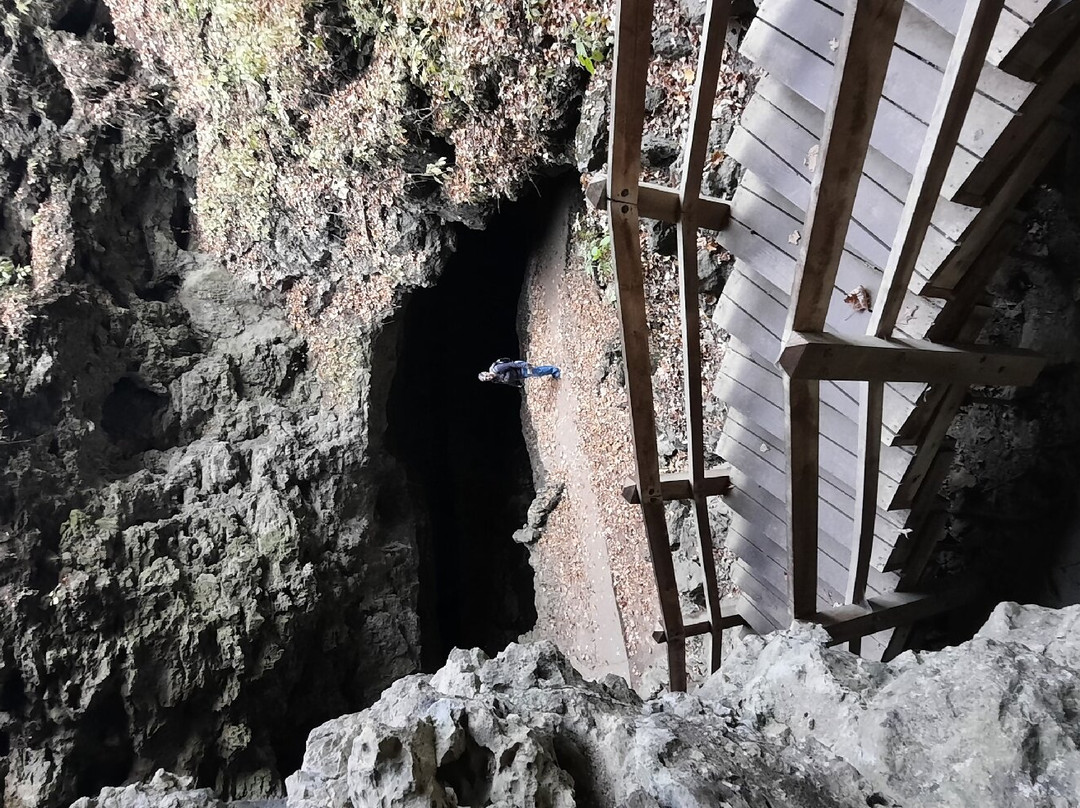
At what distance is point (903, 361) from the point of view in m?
2.96

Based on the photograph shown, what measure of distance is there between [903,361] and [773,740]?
1713mm

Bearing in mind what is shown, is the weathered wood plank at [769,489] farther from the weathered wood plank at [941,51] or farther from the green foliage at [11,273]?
the green foliage at [11,273]

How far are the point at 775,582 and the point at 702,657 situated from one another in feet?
5.02

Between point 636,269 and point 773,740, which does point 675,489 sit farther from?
point 773,740

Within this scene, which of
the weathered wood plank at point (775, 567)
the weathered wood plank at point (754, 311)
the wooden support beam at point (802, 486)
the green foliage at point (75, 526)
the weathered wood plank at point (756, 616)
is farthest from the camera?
the green foliage at point (75, 526)

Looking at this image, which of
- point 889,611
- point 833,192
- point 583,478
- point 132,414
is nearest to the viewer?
point 833,192

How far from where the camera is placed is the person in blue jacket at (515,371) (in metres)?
7.59

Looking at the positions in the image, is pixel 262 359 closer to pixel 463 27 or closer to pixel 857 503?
pixel 463 27

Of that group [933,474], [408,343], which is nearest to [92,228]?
[408,343]

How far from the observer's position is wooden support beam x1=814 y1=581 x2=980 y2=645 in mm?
4008

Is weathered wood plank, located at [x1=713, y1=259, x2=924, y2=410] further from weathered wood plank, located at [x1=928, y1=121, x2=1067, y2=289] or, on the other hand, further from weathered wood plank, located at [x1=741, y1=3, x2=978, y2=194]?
weathered wood plank, located at [x1=741, y1=3, x2=978, y2=194]

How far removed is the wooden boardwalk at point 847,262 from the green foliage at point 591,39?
1.95 m

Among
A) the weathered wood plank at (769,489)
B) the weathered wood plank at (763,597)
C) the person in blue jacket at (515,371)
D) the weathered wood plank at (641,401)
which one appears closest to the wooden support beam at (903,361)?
the weathered wood plank at (769,489)

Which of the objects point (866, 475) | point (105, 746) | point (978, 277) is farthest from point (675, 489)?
point (105, 746)
